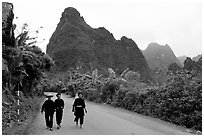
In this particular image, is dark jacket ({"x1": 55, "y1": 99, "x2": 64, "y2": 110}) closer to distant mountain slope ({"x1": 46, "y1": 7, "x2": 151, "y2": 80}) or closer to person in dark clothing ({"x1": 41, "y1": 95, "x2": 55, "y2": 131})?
person in dark clothing ({"x1": 41, "y1": 95, "x2": 55, "y2": 131})

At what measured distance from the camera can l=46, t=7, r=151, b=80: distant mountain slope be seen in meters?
84.4

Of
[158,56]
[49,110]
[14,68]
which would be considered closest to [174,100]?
[49,110]

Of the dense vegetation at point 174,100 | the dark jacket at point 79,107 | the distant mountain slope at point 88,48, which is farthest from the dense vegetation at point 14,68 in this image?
the distant mountain slope at point 88,48

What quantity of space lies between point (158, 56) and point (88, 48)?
5272cm

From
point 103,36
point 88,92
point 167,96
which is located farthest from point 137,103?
point 103,36

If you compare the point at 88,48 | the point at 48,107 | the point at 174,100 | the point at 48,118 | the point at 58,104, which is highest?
the point at 88,48

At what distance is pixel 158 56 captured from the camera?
13425 centimetres

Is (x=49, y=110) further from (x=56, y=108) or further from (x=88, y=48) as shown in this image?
(x=88, y=48)

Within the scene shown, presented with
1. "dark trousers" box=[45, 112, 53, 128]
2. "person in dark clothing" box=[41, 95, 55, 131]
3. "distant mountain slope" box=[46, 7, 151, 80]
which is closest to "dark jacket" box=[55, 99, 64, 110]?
"person in dark clothing" box=[41, 95, 55, 131]

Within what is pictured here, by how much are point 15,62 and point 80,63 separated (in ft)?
204

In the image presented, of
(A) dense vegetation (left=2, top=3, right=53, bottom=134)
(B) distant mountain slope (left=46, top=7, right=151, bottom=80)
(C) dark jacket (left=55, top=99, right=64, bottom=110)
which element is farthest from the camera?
(B) distant mountain slope (left=46, top=7, right=151, bottom=80)

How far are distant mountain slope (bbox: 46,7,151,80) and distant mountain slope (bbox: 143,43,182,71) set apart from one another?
25178 mm

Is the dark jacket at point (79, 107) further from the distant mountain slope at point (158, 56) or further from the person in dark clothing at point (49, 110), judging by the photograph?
the distant mountain slope at point (158, 56)

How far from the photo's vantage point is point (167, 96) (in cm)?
1602
